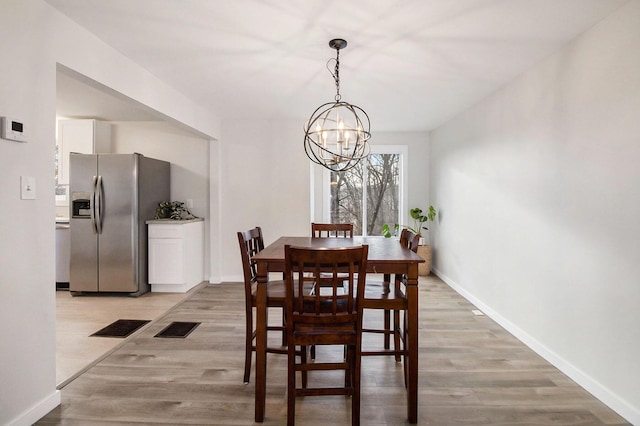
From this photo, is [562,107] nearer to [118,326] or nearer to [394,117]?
[394,117]

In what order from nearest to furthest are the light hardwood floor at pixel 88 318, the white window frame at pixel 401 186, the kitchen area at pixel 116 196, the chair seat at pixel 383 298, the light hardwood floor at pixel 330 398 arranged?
1. the light hardwood floor at pixel 330 398
2. the chair seat at pixel 383 298
3. the light hardwood floor at pixel 88 318
4. the kitchen area at pixel 116 196
5. the white window frame at pixel 401 186

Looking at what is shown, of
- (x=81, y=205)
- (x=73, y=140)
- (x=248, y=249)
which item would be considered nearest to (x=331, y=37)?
(x=248, y=249)

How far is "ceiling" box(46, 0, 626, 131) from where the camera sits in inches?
82.6

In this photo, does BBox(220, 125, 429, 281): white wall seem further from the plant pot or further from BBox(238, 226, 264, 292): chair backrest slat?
BBox(238, 226, 264, 292): chair backrest slat

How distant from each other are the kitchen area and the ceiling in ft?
2.49

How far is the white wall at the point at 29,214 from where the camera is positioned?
68.9 inches

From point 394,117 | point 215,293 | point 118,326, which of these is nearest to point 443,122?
point 394,117

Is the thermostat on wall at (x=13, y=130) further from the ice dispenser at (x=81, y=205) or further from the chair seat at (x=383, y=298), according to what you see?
the ice dispenser at (x=81, y=205)

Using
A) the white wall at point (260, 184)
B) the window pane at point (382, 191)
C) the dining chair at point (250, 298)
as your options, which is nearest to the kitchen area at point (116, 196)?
the white wall at point (260, 184)

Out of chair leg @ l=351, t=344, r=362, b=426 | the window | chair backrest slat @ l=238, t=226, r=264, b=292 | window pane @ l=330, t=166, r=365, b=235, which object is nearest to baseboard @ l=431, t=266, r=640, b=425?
chair leg @ l=351, t=344, r=362, b=426

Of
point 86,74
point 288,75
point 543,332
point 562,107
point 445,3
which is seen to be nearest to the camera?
point 445,3

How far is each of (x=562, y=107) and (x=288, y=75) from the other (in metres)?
2.20

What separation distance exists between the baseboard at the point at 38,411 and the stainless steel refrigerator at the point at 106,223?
7.71ft

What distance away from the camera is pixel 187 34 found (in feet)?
7.97
